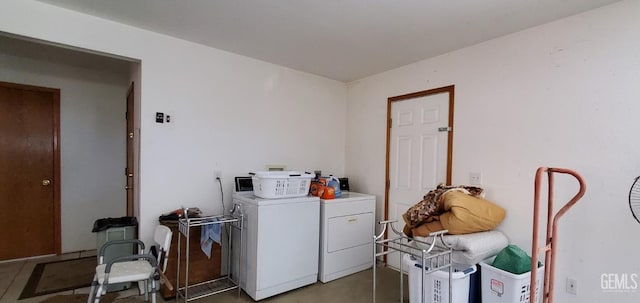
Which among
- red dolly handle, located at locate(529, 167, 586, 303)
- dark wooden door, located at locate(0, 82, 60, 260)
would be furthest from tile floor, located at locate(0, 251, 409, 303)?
red dolly handle, located at locate(529, 167, 586, 303)

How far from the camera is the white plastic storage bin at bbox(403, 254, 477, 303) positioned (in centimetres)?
207

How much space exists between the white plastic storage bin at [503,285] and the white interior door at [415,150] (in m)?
1.06

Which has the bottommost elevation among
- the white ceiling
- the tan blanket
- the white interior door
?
the tan blanket

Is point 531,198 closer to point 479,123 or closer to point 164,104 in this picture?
point 479,123

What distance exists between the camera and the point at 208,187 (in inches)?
119

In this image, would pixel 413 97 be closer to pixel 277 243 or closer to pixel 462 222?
pixel 462 222

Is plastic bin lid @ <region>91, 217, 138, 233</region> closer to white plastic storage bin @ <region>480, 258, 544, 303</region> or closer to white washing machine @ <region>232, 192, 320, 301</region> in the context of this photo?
white washing machine @ <region>232, 192, 320, 301</region>

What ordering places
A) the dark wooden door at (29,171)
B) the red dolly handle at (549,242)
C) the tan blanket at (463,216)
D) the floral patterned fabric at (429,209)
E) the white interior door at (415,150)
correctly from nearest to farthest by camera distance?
the red dolly handle at (549,242) → the tan blanket at (463,216) → the floral patterned fabric at (429,209) → the white interior door at (415,150) → the dark wooden door at (29,171)

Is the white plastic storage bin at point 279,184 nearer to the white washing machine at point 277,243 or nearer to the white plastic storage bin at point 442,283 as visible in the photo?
the white washing machine at point 277,243

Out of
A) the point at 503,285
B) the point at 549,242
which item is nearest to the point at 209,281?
the point at 503,285

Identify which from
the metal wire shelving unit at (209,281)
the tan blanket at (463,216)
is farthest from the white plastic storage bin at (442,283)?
the metal wire shelving unit at (209,281)

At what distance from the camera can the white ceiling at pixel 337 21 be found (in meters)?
2.11

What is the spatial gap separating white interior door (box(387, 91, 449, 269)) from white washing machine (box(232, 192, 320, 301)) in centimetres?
106

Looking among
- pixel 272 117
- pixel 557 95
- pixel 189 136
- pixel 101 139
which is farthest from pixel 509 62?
pixel 101 139
